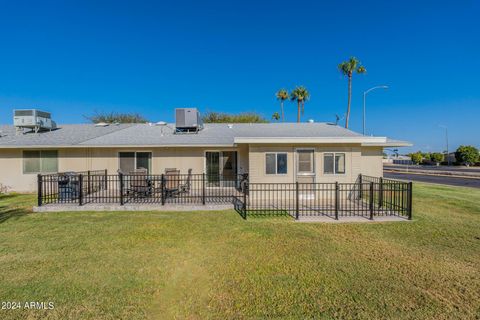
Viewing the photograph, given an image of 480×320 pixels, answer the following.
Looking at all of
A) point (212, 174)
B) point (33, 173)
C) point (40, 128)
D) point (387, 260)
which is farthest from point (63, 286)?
point (40, 128)

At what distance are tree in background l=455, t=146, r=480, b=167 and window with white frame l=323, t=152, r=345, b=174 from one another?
5036 centimetres

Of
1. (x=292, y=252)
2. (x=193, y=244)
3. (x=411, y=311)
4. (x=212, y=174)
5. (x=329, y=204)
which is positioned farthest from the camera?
(x=212, y=174)

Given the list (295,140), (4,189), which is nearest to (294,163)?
(295,140)

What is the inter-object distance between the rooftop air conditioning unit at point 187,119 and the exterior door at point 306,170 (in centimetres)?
701

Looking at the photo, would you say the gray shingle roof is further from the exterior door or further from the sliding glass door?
the exterior door

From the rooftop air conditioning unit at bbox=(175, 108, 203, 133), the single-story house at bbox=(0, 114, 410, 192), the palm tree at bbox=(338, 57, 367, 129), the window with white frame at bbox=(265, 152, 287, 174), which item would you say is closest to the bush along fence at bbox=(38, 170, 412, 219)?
the window with white frame at bbox=(265, 152, 287, 174)

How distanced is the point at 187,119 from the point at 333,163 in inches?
353

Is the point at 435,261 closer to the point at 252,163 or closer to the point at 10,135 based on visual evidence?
the point at 252,163

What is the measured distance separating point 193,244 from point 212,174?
22.2 ft

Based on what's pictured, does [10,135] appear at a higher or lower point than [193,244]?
higher

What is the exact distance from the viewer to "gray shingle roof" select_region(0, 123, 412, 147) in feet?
38.1

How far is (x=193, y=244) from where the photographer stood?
5.37 metres

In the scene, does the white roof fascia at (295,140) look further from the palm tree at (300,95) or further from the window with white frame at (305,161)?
the palm tree at (300,95)

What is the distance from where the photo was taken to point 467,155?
4212cm
